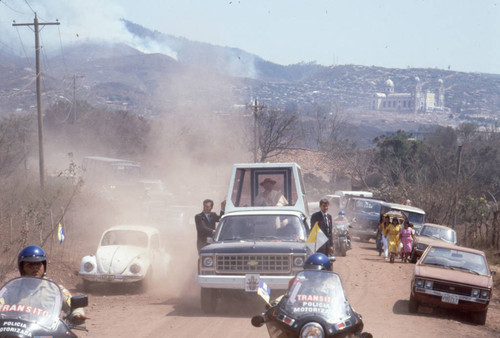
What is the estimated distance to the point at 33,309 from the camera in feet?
20.5

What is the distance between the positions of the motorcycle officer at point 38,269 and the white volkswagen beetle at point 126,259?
9.42m

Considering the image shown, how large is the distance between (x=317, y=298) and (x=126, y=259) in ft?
Result: 32.8

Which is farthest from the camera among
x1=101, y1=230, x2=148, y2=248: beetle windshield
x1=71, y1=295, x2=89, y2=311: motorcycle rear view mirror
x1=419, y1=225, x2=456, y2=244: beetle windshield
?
x1=419, y1=225, x2=456, y2=244: beetle windshield

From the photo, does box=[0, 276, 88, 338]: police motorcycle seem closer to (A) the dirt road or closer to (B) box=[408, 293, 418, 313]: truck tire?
(A) the dirt road

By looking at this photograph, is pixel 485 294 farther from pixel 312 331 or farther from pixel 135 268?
pixel 312 331

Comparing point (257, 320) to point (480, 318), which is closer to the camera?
point (257, 320)

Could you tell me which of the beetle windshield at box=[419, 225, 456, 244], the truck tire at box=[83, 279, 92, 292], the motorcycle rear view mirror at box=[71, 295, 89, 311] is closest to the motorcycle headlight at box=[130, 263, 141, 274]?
the truck tire at box=[83, 279, 92, 292]

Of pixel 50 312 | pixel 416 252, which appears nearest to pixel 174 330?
pixel 50 312

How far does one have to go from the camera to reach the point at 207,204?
1609cm

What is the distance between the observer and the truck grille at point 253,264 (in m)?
12.8

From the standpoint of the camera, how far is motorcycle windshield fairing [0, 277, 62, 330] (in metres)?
6.18

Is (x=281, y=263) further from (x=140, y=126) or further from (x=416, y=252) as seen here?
(x=140, y=126)

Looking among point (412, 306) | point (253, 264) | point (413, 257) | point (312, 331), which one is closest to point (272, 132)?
point (413, 257)

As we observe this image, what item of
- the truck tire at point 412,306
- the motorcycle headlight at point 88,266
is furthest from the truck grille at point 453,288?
the motorcycle headlight at point 88,266
